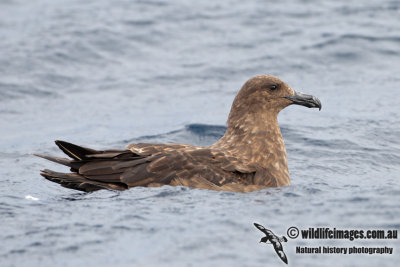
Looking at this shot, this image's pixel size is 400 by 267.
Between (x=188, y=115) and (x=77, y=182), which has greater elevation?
(x=188, y=115)

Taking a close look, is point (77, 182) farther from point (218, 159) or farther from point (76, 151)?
point (218, 159)

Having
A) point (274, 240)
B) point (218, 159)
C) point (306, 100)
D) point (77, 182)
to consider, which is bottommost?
point (274, 240)

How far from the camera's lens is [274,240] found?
249 inches

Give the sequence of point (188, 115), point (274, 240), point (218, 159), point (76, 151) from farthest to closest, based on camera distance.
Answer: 1. point (188, 115)
2. point (76, 151)
3. point (218, 159)
4. point (274, 240)

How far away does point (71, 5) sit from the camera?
17.8m

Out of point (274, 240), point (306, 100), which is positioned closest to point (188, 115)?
point (306, 100)

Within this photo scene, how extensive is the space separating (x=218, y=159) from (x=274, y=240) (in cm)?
165

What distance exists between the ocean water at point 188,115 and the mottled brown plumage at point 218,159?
17 cm

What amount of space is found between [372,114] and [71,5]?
8508mm

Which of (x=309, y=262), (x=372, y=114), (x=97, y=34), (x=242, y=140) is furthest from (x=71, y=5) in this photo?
(x=309, y=262)

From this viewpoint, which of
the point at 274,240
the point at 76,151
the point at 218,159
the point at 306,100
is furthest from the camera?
the point at 306,100

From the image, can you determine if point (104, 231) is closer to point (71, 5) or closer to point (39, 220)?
point (39, 220)

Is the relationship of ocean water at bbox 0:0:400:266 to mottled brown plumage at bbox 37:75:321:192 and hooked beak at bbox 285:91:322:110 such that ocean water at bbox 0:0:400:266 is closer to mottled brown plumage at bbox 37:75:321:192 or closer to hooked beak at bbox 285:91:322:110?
mottled brown plumage at bbox 37:75:321:192

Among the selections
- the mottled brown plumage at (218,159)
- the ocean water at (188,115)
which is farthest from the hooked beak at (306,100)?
the ocean water at (188,115)
